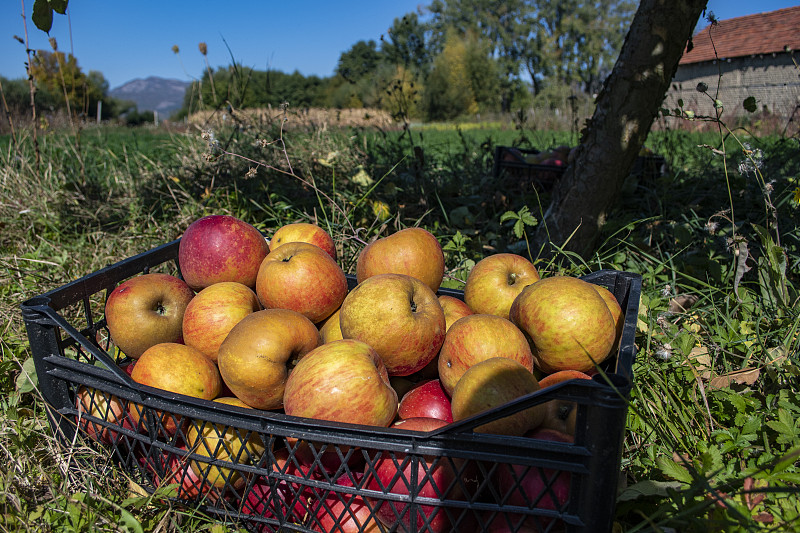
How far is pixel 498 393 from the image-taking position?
136 cm

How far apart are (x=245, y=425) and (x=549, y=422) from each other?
0.86 metres

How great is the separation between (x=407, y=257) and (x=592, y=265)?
152cm

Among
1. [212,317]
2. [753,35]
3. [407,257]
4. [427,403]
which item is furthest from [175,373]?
[753,35]

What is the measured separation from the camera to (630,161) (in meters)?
2.81

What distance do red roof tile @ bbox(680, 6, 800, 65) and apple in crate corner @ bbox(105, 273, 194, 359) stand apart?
93.8ft

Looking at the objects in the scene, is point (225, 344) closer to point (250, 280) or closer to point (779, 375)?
point (250, 280)

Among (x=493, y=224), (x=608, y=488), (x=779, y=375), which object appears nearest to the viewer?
(x=608, y=488)

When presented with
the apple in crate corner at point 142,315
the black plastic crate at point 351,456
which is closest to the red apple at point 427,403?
the black plastic crate at point 351,456

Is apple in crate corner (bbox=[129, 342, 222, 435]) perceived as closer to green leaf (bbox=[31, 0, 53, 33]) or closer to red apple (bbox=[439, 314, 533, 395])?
red apple (bbox=[439, 314, 533, 395])

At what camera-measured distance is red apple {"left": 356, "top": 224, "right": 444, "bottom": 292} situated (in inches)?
78.1

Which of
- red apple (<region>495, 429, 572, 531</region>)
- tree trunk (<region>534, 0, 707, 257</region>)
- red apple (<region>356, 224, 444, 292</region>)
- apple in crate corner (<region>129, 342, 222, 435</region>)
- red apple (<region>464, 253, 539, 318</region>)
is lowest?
red apple (<region>495, 429, 572, 531</region>)

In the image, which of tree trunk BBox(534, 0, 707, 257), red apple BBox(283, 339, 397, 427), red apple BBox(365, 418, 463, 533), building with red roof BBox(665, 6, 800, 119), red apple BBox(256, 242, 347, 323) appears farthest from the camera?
building with red roof BBox(665, 6, 800, 119)

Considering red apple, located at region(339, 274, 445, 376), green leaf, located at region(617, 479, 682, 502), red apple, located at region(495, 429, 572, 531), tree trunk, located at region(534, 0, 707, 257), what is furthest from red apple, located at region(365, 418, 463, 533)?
tree trunk, located at region(534, 0, 707, 257)

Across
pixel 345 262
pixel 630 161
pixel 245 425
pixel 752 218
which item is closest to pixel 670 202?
pixel 752 218
